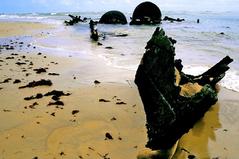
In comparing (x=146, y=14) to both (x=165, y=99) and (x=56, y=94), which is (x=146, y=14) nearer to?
(x=56, y=94)

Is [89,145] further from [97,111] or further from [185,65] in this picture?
[185,65]

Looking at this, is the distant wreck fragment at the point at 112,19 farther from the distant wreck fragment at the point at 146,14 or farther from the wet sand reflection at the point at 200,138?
A: the wet sand reflection at the point at 200,138

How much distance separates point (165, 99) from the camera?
375 cm

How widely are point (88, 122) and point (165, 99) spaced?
90.8 inches

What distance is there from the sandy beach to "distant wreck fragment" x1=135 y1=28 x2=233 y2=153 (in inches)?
42.2

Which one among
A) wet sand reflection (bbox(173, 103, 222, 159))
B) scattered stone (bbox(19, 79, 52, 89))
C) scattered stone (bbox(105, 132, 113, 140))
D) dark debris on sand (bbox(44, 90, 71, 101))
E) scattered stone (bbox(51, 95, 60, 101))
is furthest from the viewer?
scattered stone (bbox(19, 79, 52, 89))

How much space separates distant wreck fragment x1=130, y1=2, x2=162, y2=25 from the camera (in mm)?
38438

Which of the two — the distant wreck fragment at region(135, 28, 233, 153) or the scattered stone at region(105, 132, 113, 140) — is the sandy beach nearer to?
the scattered stone at region(105, 132, 113, 140)

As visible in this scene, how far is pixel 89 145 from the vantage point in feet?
15.9

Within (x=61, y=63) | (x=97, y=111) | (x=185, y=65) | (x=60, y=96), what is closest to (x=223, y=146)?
(x=97, y=111)

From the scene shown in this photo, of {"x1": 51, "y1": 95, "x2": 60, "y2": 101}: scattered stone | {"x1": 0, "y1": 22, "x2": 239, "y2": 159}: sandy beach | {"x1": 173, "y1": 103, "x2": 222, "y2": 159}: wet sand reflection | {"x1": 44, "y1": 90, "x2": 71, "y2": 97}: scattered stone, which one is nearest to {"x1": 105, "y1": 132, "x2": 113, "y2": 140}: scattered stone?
{"x1": 0, "y1": 22, "x2": 239, "y2": 159}: sandy beach

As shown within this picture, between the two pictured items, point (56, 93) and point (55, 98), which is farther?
point (56, 93)

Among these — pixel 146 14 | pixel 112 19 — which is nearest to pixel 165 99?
pixel 146 14

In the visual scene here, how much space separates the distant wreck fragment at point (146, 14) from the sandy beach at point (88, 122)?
2995cm
